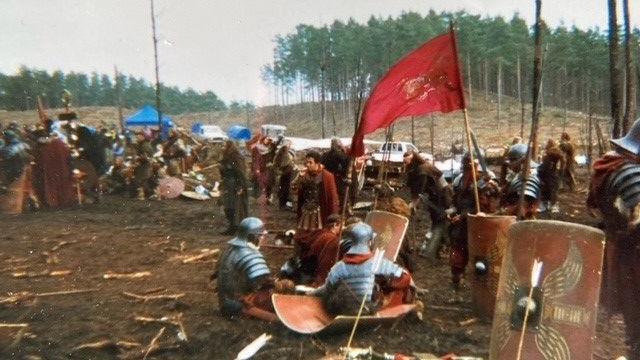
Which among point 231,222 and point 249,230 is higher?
point 249,230

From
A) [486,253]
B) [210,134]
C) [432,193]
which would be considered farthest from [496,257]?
[210,134]

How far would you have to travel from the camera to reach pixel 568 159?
61.6 ft

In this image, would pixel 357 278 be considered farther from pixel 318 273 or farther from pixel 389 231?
pixel 389 231

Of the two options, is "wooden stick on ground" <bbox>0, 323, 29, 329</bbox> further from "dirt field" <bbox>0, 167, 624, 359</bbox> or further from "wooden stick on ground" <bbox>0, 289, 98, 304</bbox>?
"wooden stick on ground" <bbox>0, 289, 98, 304</bbox>

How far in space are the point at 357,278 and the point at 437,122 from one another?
50.5 metres

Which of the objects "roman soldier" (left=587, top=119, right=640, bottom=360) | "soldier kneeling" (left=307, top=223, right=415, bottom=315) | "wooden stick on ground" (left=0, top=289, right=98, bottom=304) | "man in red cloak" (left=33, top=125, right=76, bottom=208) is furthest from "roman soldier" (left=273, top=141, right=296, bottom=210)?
"roman soldier" (left=587, top=119, right=640, bottom=360)

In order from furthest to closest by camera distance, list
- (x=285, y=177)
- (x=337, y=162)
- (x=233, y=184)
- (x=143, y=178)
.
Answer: (x=143, y=178), (x=285, y=177), (x=337, y=162), (x=233, y=184)

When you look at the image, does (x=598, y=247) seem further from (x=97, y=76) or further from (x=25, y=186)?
(x=97, y=76)

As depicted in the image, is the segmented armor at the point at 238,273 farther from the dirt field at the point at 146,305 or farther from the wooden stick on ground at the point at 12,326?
the wooden stick on ground at the point at 12,326

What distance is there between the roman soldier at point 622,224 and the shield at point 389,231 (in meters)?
3.22

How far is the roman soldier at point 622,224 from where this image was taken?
13.5 feet

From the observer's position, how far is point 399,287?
6379 mm

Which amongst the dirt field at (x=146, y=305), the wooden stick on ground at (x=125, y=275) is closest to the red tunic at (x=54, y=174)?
the dirt field at (x=146, y=305)

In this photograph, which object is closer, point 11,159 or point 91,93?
point 11,159
